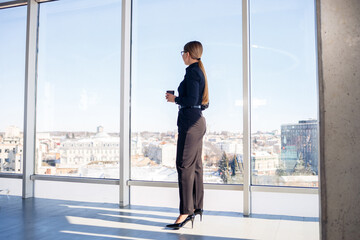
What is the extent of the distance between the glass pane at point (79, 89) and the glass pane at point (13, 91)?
0.94ft

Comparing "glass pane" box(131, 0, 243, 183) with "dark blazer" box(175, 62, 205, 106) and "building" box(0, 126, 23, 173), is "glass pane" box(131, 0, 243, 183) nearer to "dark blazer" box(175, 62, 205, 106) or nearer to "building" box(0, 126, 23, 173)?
"dark blazer" box(175, 62, 205, 106)

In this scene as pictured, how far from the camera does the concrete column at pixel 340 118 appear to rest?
1.46m

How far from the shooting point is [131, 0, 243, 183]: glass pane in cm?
329

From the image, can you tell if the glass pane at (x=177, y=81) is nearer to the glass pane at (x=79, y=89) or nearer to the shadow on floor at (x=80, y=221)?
the glass pane at (x=79, y=89)

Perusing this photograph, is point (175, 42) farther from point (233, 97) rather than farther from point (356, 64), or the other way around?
point (356, 64)

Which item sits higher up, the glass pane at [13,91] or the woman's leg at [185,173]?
the glass pane at [13,91]

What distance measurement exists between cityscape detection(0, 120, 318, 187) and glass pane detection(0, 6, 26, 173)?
13 millimetres

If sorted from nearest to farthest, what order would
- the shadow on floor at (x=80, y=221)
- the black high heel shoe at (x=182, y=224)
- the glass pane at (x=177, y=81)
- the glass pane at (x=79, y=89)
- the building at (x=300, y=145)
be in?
the shadow on floor at (x=80, y=221) < the black high heel shoe at (x=182, y=224) < the building at (x=300, y=145) < the glass pane at (x=177, y=81) < the glass pane at (x=79, y=89)

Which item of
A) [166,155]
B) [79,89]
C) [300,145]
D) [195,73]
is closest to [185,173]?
[195,73]

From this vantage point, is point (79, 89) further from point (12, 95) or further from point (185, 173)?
point (185, 173)

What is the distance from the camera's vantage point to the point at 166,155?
139 inches

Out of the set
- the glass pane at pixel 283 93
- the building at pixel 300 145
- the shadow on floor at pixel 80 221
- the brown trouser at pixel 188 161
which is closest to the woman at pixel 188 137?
the brown trouser at pixel 188 161

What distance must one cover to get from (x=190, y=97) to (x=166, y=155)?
1.09 metres

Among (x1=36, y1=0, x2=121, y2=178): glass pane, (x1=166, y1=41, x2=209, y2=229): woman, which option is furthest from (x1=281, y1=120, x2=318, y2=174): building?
(x1=36, y1=0, x2=121, y2=178): glass pane
